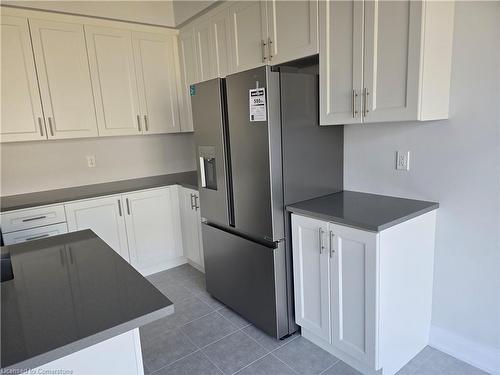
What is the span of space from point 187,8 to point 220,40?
0.63 meters

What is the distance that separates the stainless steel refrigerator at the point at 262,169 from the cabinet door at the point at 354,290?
1.21 ft

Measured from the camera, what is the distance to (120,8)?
2.97m

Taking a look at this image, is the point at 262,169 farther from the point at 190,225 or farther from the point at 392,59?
the point at 190,225

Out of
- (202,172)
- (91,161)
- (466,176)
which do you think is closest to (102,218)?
(91,161)

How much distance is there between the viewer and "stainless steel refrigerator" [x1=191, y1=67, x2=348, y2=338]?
1927 mm

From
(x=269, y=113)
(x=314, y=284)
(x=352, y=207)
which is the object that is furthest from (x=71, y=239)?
(x=352, y=207)

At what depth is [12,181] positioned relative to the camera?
2.91 metres

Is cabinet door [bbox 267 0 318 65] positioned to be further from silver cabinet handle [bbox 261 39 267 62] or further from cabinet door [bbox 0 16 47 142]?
cabinet door [bbox 0 16 47 142]

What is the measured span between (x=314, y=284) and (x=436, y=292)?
0.74 m

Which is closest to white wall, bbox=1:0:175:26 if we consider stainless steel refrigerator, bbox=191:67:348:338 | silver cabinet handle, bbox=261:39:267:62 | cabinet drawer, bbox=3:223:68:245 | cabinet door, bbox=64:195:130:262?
stainless steel refrigerator, bbox=191:67:348:338

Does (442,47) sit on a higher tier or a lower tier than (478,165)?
higher

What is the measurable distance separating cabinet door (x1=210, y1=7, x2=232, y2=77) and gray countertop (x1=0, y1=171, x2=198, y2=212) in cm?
105

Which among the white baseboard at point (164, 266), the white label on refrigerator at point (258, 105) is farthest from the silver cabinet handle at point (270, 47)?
the white baseboard at point (164, 266)

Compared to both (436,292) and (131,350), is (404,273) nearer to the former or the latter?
(436,292)
